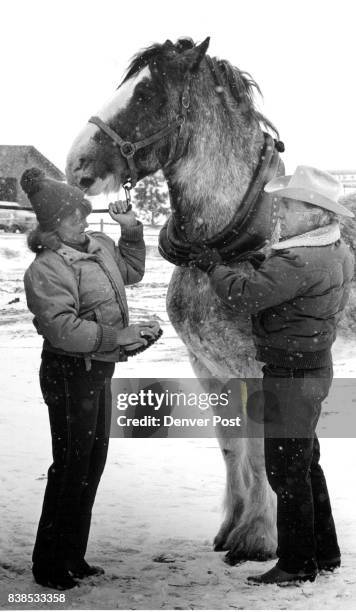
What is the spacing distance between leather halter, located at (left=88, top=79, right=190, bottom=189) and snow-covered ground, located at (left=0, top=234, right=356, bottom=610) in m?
1.55

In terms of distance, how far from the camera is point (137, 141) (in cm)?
298

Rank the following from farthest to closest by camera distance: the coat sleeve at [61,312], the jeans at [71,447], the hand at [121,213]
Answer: the hand at [121,213] < the jeans at [71,447] < the coat sleeve at [61,312]

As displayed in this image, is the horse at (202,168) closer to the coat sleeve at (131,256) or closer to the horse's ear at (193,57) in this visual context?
the horse's ear at (193,57)

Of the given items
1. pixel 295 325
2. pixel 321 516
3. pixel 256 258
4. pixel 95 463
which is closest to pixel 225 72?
pixel 256 258

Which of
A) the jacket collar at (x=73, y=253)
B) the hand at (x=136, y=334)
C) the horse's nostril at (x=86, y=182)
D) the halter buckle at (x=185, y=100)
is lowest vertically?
the hand at (x=136, y=334)

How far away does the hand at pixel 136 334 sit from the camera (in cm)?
281

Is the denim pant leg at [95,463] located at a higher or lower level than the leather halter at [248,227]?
lower

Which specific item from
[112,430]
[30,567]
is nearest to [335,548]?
[112,430]

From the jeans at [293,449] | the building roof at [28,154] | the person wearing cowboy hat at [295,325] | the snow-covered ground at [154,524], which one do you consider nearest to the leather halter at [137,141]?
the person wearing cowboy hat at [295,325]

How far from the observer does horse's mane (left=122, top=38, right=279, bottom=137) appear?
3.06 metres

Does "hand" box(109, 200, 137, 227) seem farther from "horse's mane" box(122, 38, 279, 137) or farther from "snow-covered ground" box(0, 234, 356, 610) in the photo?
"snow-covered ground" box(0, 234, 356, 610)

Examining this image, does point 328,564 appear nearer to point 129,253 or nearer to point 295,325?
point 295,325

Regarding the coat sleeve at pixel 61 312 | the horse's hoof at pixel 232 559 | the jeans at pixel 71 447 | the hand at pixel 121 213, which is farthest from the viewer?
the horse's hoof at pixel 232 559

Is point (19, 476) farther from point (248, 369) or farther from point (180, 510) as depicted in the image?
point (248, 369)
